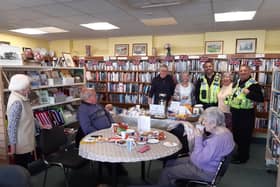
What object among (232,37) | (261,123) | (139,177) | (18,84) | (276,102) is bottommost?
(139,177)

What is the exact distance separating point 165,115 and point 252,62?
8.50 feet

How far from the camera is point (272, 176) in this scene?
9.60 ft

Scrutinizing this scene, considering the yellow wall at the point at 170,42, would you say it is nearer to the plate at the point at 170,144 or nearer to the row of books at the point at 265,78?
the row of books at the point at 265,78

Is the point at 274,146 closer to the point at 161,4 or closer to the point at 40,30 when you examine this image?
the point at 161,4

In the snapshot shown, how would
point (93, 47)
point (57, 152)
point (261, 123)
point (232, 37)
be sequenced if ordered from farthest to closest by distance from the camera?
point (93, 47)
point (232, 37)
point (261, 123)
point (57, 152)

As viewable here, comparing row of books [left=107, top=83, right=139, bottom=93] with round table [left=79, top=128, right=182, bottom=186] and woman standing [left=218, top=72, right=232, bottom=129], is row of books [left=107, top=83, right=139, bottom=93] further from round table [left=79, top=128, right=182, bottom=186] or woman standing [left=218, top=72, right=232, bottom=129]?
round table [left=79, top=128, right=182, bottom=186]

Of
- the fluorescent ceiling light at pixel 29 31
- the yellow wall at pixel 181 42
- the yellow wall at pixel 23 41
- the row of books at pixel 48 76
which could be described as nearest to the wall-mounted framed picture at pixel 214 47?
the yellow wall at pixel 181 42

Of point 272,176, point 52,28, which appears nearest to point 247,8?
point 272,176

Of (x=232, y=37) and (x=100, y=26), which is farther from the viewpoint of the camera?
(x=232, y=37)

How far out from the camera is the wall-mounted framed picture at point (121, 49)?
5.82 metres

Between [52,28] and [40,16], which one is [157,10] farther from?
[52,28]

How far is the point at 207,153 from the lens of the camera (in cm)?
177

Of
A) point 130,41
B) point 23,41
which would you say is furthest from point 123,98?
point 23,41

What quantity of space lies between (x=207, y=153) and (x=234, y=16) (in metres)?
2.93
